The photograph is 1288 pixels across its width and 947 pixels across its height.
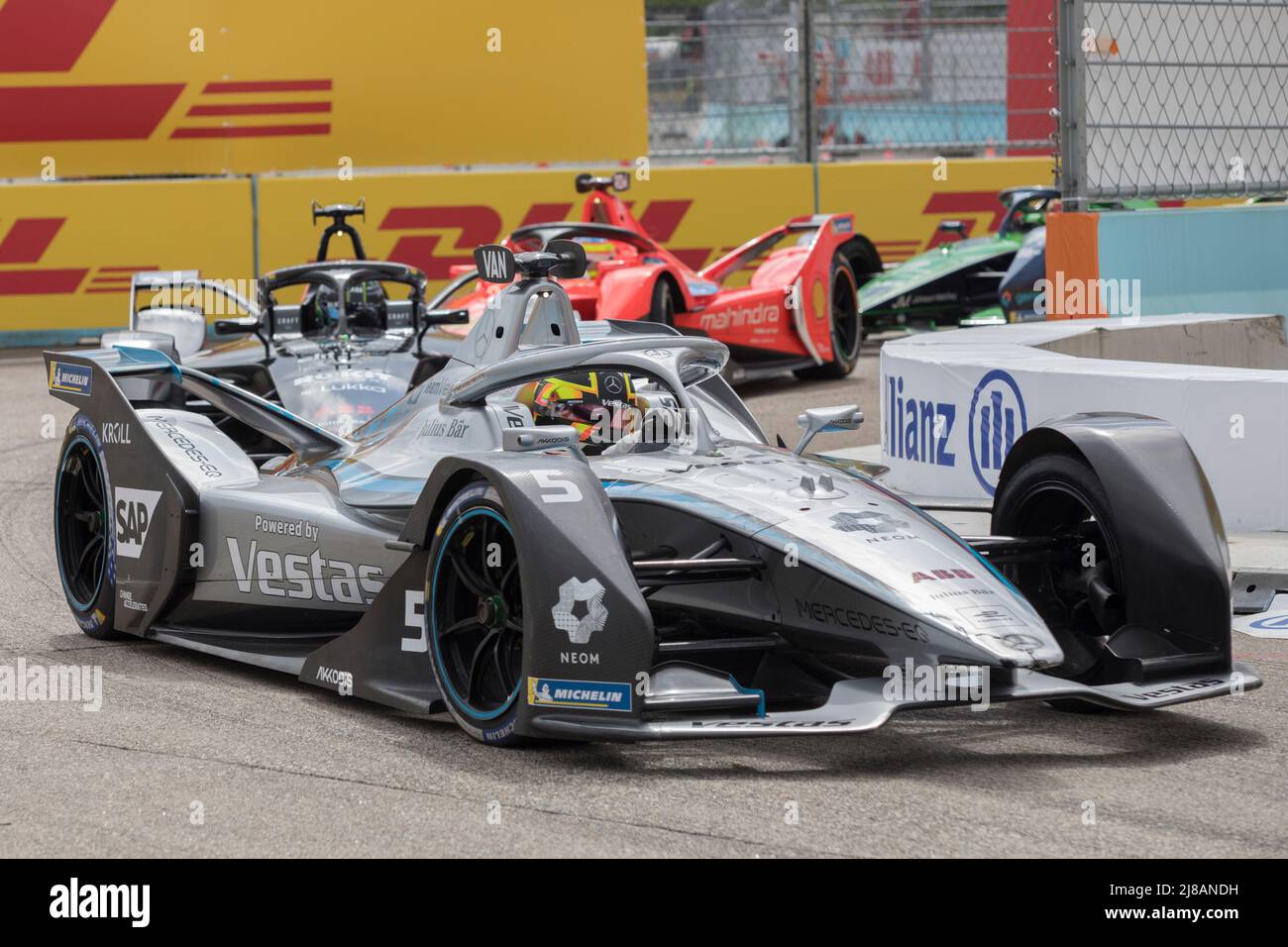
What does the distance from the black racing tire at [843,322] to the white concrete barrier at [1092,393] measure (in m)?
4.46

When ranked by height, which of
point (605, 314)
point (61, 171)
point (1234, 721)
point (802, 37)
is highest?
point (802, 37)

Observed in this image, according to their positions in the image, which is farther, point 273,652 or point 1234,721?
point 273,652

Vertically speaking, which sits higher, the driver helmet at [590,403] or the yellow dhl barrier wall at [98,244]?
the yellow dhl barrier wall at [98,244]

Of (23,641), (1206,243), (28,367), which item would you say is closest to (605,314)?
(1206,243)

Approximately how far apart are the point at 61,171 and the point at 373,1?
370 cm

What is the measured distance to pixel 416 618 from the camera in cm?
531

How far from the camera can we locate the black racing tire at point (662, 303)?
13227 mm

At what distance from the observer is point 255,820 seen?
175 inches

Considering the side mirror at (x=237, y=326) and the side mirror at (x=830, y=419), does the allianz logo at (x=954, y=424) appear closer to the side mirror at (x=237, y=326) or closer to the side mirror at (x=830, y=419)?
the side mirror at (x=830, y=419)

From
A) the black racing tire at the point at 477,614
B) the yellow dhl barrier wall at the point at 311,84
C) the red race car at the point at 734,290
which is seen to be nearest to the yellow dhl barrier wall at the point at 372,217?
the yellow dhl barrier wall at the point at 311,84

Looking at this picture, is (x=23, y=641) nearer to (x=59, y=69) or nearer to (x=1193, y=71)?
(x=1193, y=71)

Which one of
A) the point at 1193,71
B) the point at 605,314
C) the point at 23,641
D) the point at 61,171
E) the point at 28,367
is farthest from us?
the point at 61,171

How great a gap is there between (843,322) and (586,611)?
10.7 meters
